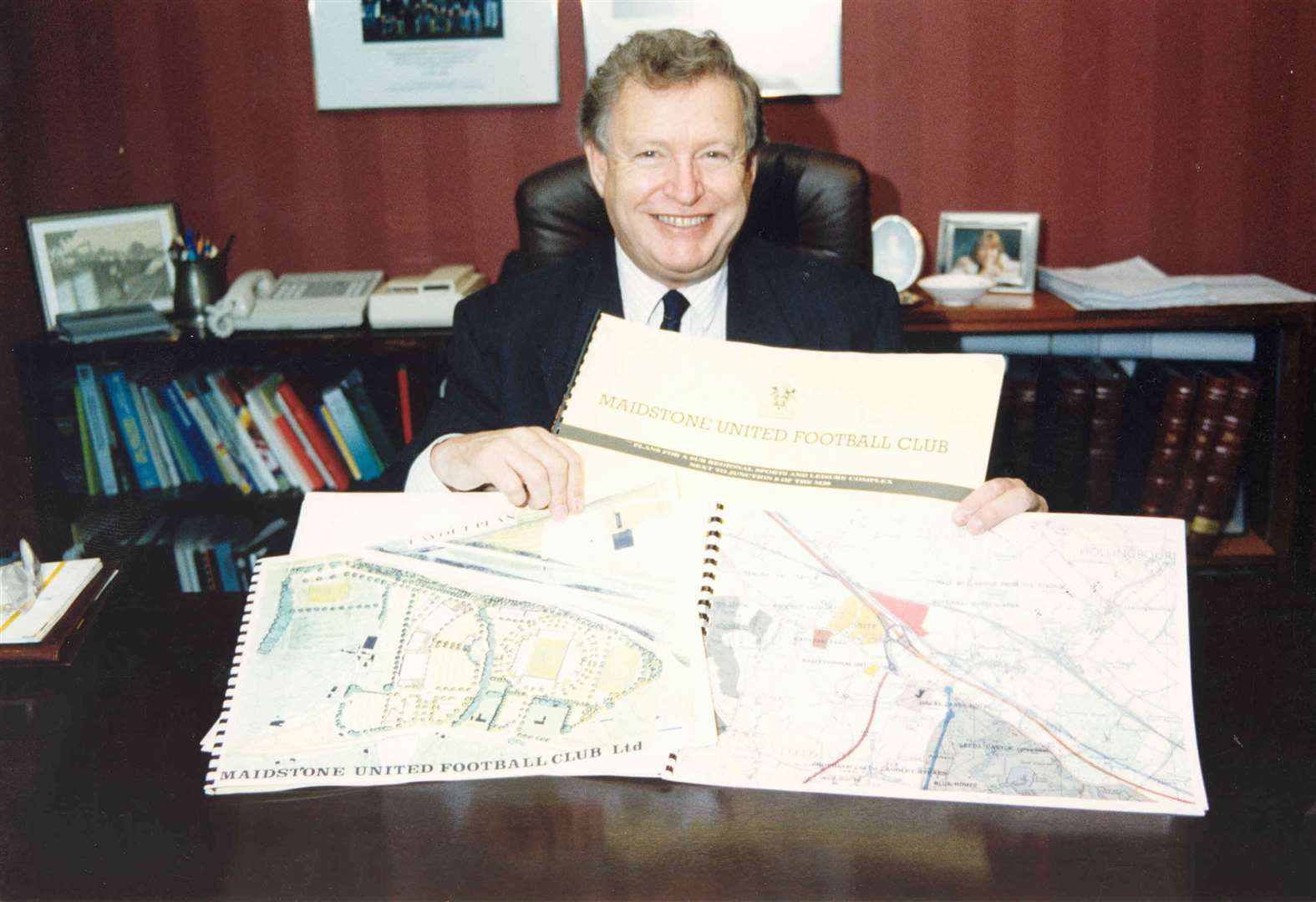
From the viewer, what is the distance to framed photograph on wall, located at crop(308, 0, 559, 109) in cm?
253

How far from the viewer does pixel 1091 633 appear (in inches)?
31.9

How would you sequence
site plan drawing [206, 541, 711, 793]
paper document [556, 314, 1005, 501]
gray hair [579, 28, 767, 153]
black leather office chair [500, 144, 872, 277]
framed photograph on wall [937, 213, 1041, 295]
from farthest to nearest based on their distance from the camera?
framed photograph on wall [937, 213, 1041, 295] → black leather office chair [500, 144, 872, 277] → gray hair [579, 28, 767, 153] → paper document [556, 314, 1005, 501] → site plan drawing [206, 541, 711, 793]

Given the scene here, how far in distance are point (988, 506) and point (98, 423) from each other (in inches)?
85.5

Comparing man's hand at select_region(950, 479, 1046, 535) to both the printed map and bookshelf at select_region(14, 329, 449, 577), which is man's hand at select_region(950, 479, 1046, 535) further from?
bookshelf at select_region(14, 329, 449, 577)

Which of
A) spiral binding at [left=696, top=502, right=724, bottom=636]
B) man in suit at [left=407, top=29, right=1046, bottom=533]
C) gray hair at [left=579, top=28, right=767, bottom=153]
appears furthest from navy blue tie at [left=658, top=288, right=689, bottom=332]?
spiral binding at [left=696, top=502, right=724, bottom=636]

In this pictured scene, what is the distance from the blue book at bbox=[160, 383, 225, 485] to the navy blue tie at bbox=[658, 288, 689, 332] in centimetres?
133

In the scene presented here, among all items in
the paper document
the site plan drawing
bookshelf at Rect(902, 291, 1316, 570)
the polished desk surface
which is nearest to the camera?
the polished desk surface

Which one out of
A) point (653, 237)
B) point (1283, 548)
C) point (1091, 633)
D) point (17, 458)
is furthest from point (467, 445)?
point (1283, 548)

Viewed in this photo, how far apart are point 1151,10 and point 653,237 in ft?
5.50

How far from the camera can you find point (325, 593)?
2.87 feet

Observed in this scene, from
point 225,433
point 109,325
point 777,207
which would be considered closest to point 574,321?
point 777,207

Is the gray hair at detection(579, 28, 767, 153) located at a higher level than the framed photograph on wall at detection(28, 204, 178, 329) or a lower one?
higher

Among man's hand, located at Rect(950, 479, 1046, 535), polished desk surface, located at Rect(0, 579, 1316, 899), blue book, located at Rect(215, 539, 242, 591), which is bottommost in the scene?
blue book, located at Rect(215, 539, 242, 591)

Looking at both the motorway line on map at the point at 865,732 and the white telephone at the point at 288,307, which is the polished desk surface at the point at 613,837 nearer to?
the motorway line on map at the point at 865,732
